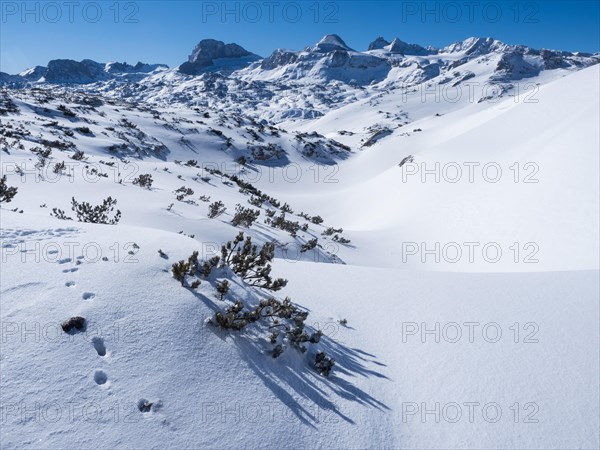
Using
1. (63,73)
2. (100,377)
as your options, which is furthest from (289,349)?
(63,73)

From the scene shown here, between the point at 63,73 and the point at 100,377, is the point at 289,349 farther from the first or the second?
the point at 63,73

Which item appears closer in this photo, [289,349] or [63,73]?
[289,349]

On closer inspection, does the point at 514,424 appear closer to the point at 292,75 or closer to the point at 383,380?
the point at 383,380

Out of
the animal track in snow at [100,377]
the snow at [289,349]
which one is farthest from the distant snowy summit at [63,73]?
the animal track in snow at [100,377]

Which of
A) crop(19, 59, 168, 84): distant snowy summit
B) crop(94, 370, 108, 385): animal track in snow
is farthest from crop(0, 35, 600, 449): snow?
crop(19, 59, 168, 84): distant snowy summit

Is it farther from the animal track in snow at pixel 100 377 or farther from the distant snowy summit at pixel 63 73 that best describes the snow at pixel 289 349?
the distant snowy summit at pixel 63 73

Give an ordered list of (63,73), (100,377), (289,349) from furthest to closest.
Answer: (63,73)
(289,349)
(100,377)

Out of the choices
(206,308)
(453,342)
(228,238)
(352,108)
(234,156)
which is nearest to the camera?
(206,308)

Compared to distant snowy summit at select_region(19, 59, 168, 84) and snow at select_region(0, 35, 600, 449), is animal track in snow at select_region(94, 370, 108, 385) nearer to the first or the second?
snow at select_region(0, 35, 600, 449)

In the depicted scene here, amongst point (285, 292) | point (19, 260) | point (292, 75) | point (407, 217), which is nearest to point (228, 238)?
point (285, 292)

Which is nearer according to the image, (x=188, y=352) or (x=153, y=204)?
(x=188, y=352)

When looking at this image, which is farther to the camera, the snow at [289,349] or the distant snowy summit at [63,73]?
the distant snowy summit at [63,73]
